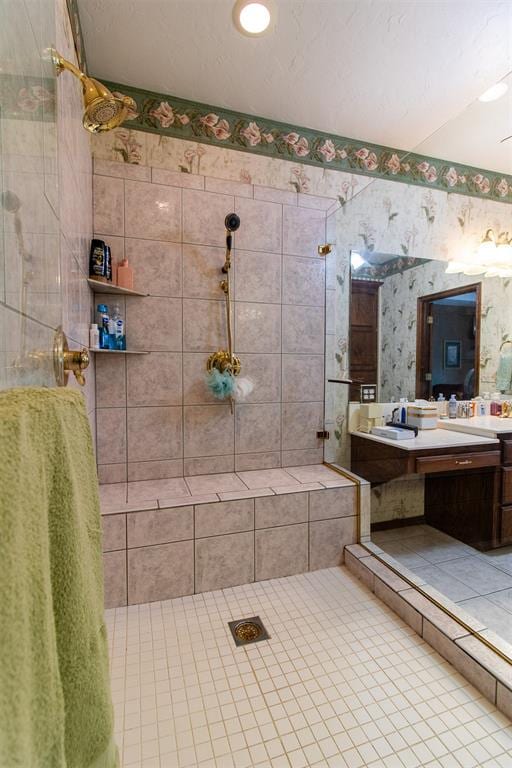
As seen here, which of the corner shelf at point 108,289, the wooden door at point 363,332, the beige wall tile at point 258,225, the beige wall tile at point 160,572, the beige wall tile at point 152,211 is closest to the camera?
the beige wall tile at point 160,572

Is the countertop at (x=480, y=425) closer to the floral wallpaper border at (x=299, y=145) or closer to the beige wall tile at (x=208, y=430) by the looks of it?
the floral wallpaper border at (x=299, y=145)

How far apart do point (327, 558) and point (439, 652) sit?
666 millimetres

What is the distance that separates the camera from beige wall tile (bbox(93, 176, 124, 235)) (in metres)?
1.91

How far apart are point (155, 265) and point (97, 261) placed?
347 mm

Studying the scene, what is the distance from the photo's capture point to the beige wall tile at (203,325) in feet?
6.91

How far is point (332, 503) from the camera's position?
1.96 m

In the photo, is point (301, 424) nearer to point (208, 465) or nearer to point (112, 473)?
point (208, 465)

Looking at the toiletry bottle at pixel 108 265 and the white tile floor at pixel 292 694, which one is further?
the toiletry bottle at pixel 108 265

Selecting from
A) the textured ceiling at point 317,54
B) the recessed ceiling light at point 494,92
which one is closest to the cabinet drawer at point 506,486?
the recessed ceiling light at point 494,92

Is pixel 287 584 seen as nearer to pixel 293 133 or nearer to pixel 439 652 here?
pixel 439 652

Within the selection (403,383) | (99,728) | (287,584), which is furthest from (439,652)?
(403,383)

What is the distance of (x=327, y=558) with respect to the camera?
6.37ft

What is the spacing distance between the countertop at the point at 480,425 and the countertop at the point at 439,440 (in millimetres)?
16

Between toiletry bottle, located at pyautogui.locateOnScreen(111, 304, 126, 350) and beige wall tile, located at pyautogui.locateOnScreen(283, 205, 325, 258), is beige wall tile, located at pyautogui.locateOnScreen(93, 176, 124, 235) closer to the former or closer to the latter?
toiletry bottle, located at pyautogui.locateOnScreen(111, 304, 126, 350)
